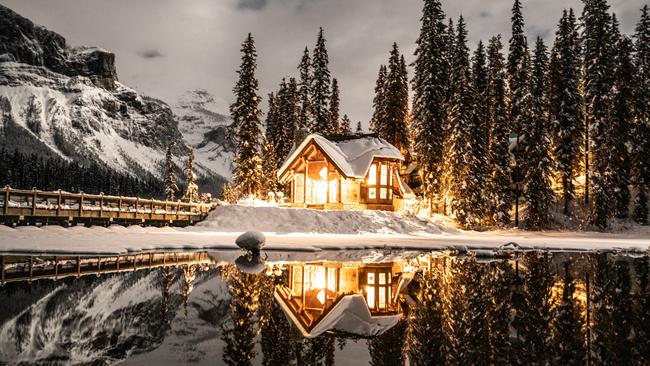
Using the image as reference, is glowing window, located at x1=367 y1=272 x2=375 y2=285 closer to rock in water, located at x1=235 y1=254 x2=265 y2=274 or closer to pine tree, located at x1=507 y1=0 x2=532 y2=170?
rock in water, located at x1=235 y1=254 x2=265 y2=274

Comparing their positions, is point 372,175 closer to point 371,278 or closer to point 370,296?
point 371,278

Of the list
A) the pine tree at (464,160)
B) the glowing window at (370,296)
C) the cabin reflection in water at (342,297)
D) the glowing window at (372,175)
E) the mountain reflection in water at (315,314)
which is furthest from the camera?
the pine tree at (464,160)

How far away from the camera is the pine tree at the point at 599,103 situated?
132 feet

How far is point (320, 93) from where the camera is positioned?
5203 cm

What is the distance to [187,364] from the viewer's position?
521 cm

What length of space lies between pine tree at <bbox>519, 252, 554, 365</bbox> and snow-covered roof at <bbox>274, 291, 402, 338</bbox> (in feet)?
6.33

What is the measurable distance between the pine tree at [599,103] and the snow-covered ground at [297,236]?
Result: 3041 mm

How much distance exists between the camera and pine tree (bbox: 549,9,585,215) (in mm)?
44531

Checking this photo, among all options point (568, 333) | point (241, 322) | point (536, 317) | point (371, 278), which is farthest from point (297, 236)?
point (568, 333)

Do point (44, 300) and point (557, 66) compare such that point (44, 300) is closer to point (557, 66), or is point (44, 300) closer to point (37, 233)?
point (37, 233)

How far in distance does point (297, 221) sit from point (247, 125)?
58.1 feet

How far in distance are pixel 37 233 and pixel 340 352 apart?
68.0ft

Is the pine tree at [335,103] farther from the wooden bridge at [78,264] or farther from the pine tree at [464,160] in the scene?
the wooden bridge at [78,264]

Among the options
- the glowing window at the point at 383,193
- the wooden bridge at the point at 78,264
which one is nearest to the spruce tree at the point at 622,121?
the glowing window at the point at 383,193
